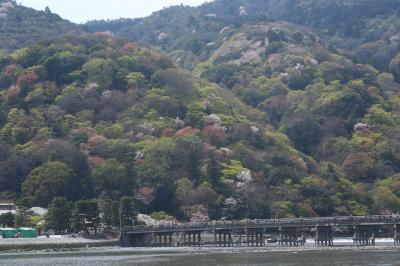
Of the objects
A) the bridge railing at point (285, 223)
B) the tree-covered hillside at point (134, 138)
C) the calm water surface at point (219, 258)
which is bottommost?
the calm water surface at point (219, 258)

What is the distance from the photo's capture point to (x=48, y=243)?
99375 mm

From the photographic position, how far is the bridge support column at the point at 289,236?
106125mm

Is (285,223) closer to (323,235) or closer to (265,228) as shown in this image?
(265,228)

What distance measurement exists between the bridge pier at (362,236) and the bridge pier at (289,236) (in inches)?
265

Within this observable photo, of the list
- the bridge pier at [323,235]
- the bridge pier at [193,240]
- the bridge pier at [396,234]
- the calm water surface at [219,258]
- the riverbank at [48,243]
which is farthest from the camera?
the bridge pier at [193,240]

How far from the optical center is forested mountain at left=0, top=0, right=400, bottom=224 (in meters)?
130

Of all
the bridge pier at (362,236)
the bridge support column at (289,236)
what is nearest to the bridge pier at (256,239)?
the bridge support column at (289,236)

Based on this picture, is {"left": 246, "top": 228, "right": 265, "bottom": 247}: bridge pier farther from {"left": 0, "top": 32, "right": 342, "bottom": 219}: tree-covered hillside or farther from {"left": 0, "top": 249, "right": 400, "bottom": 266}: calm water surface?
{"left": 0, "top": 32, "right": 342, "bottom": 219}: tree-covered hillside

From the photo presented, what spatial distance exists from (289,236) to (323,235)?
5.20m

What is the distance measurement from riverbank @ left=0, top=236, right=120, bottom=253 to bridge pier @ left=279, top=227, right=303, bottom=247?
65.8ft

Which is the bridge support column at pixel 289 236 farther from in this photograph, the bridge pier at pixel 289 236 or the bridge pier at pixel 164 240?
the bridge pier at pixel 164 240

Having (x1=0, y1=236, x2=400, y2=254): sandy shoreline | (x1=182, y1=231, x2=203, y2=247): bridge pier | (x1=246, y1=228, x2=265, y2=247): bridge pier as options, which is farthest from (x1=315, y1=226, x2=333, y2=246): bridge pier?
(x1=182, y1=231, x2=203, y2=247): bridge pier

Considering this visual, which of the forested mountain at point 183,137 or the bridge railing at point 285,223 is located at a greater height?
the forested mountain at point 183,137

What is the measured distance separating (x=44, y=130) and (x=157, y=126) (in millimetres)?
18702
